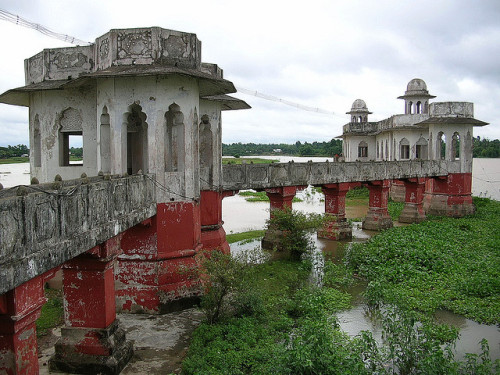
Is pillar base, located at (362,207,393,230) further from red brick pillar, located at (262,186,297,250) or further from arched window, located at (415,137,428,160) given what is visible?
arched window, located at (415,137,428,160)

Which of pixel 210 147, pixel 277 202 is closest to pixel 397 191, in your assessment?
pixel 277 202

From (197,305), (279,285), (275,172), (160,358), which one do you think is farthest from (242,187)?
(160,358)

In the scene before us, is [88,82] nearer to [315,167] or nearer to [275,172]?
[275,172]

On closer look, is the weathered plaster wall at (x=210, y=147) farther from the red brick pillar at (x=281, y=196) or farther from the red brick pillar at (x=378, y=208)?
the red brick pillar at (x=378, y=208)

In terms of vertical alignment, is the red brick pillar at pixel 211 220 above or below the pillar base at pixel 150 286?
above

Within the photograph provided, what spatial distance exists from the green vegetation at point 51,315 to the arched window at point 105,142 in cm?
382

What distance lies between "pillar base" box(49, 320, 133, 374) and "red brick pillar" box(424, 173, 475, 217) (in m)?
22.9

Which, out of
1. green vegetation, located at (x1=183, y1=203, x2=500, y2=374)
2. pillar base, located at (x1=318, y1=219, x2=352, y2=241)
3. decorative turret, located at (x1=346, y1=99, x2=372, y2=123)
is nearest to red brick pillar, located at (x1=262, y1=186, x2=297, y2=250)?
green vegetation, located at (x1=183, y1=203, x2=500, y2=374)

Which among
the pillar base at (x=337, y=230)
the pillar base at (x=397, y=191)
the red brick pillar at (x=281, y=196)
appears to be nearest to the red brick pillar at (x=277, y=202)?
the red brick pillar at (x=281, y=196)

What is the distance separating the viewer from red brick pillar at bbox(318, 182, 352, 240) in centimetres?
2131

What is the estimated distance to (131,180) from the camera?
30.7ft

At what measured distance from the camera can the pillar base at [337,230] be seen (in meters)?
21.3

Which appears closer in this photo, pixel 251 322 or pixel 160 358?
pixel 160 358

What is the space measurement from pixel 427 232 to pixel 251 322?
12.9 meters
